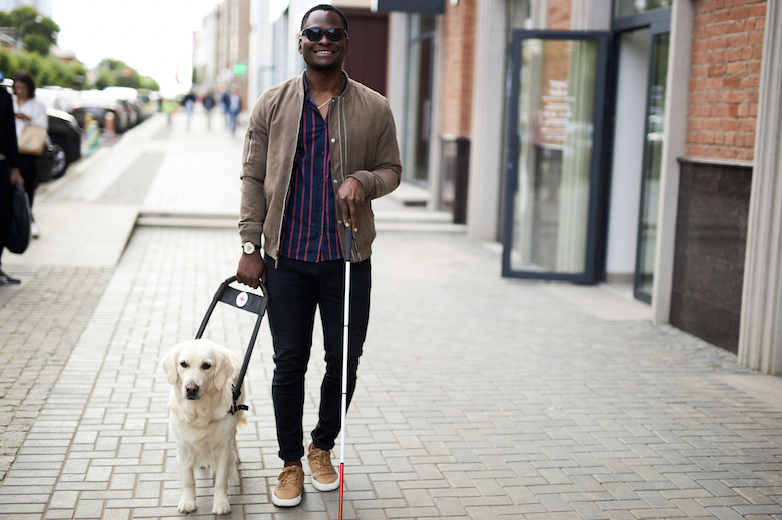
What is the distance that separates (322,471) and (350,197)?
1.34 m

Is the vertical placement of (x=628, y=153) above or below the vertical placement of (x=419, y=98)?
below

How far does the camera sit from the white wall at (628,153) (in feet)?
30.0

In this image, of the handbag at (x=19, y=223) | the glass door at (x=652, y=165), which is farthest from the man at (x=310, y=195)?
the glass door at (x=652, y=165)

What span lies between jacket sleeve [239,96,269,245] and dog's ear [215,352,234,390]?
512 mm

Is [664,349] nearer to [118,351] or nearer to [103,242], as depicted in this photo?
[118,351]

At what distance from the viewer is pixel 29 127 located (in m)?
9.11

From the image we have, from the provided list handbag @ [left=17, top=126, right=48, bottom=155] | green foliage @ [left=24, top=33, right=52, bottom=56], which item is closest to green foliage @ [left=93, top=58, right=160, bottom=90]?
green foliage @ [left=24, top=33, right=52, bottom=56]

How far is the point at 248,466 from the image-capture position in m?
4.18

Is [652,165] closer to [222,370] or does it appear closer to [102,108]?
[222,370]

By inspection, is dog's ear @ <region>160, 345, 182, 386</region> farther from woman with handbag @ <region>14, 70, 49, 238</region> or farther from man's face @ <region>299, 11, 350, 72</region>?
woman with handbag @ <region>14, 70, 49, 238</region>

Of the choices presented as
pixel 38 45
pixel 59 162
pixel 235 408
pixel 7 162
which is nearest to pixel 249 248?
pixel 235 408

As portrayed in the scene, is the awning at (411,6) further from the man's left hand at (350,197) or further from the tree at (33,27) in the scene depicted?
the tree at (33,27)

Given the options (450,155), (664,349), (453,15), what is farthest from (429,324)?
(453,15)

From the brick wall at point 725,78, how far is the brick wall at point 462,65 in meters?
6.16
